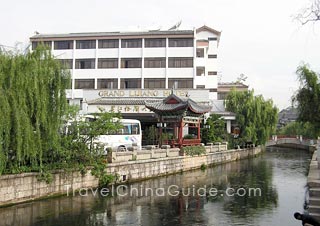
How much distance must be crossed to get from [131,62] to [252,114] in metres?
13.1

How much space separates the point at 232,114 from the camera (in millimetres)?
40750

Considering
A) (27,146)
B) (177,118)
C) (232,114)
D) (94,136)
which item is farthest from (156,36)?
(27,146)

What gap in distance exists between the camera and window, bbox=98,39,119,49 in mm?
38844

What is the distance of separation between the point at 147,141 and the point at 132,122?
7.51 metres

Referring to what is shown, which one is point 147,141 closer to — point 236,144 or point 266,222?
point 236,144

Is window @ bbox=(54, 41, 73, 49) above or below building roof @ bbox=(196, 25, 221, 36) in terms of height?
below

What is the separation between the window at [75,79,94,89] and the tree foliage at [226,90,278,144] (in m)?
14.5

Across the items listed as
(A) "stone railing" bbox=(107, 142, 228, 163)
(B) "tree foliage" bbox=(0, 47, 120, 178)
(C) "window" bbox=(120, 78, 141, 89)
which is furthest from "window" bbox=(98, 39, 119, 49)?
(B) "tree foliage" bbox=(0, 47, 120, 178)

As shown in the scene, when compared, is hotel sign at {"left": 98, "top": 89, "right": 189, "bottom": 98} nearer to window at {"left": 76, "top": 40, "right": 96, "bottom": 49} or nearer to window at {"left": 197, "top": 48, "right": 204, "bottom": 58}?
window at {"left": 76, "top": 40, "right": 96, "bottom": 49}

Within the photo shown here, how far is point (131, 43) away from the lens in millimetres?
38688

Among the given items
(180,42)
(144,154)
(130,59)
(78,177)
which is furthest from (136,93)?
(78,177)

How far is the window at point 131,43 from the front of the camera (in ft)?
127

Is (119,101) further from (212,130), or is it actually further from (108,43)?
(212,130)

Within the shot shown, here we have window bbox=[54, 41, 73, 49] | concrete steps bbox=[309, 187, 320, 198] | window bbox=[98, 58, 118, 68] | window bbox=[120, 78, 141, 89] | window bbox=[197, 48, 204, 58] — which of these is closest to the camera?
concrete steps bbox=[309, 187, 320, 198]
